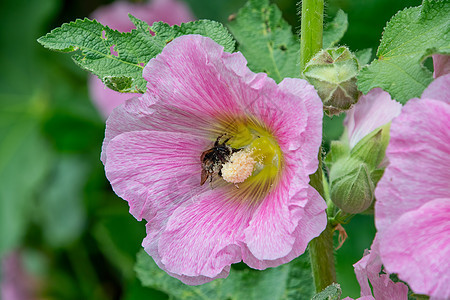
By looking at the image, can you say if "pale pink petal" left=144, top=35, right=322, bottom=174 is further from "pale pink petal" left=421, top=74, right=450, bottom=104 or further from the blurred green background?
the blurred green background

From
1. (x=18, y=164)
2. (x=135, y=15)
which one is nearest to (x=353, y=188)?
(x=135, y=15)

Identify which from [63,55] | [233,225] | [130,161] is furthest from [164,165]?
[63,55]

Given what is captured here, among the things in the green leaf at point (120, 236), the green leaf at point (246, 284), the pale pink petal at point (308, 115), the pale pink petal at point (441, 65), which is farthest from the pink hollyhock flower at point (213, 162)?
the green leaf at point (120, 236)

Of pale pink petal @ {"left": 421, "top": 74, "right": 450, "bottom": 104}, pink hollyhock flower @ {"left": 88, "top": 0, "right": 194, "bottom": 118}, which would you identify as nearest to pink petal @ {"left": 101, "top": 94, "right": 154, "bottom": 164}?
pale pink petal @ {"left": 421, "top": 74, "right": 450, "bottom": 104}

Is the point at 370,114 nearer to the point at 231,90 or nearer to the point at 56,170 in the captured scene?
the point at 231,90

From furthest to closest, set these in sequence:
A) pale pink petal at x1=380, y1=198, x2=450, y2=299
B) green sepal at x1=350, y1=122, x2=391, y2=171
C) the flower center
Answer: the flower center < green sepal at x1=350, y1=122, x2=391, y2=171 < pale pink petal at x1=380, y1=198, x2=450, y2=299

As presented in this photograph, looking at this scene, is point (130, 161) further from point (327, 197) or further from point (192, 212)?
point (327, 197)
